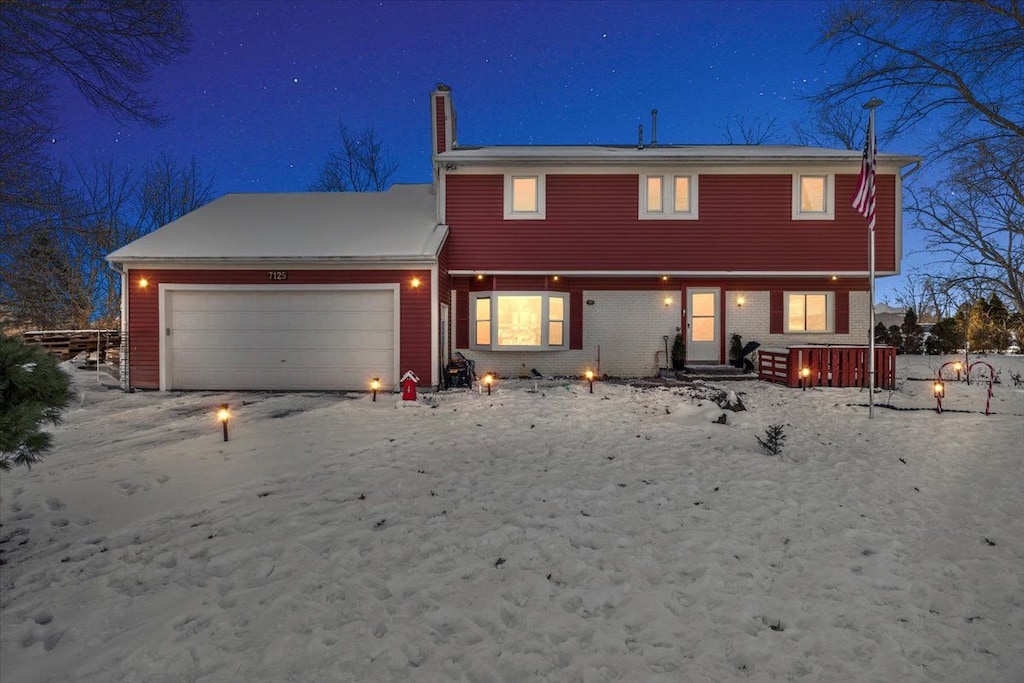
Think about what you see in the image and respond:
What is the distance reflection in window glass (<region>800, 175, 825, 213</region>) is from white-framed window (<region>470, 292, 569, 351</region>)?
694 centimetres

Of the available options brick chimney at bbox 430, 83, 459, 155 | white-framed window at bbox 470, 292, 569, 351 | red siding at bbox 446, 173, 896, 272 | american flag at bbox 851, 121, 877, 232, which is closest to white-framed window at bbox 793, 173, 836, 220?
red siding at bbox 446, 173, 896, 272

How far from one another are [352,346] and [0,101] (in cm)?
700

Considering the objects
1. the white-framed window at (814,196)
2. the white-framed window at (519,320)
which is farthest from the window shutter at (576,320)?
the white-framed window at (814,196)

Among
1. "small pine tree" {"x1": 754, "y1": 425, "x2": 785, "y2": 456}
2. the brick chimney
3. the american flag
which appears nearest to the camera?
"small pine tree" {"x1": 754, "y1": 425, "x2": 785, "y2": 456}

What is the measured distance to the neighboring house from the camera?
1152 centimetres

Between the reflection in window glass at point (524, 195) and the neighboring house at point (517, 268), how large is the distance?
0.03 metres

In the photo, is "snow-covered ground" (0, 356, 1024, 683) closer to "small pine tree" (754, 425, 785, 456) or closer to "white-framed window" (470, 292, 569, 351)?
"small pine tree" (754, 425, 785, 456)

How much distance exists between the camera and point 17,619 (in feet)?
10.1

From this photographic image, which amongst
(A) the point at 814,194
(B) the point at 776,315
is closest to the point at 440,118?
(A) the point at 814,194

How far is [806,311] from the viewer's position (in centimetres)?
1387

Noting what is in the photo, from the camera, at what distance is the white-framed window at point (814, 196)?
42.0 feet

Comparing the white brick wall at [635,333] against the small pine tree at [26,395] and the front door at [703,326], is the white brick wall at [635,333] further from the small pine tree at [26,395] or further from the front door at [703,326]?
the small pine tree at [26,395]

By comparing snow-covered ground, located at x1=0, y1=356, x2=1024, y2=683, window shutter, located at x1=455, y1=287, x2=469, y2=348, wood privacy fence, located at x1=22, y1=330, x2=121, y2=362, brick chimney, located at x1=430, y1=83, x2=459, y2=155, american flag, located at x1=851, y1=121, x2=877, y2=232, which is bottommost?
snow-covered ground, located at x1=0, y1=356, x2=1024, y2=683

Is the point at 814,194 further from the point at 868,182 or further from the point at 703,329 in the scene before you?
the point at 868,182
